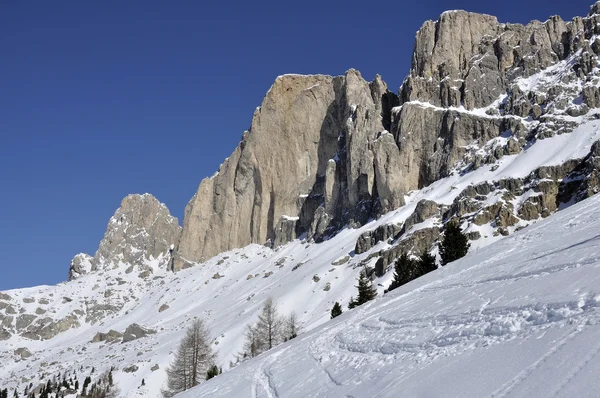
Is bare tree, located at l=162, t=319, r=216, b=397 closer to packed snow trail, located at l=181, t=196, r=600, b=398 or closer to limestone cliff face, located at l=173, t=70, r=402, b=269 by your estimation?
packed snow trail, located at l=181, t=196, r=600, b=398

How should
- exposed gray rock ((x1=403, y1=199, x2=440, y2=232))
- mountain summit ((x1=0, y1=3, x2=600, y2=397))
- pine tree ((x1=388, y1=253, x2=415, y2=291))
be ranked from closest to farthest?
1. mountain summit ((x1=0, y1=3, x2=600, y2=397))
2. pine tree ((x1=388, y1=253, x2=415, y2=291))
3. exposed gray rock ((x1=403, y1=199, x2=440, y2=232))

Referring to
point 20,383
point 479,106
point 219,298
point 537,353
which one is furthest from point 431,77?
point 537,353

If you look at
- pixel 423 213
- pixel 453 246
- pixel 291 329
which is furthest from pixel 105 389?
pixel 423 213

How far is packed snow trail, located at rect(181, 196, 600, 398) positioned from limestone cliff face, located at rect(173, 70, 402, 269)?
120085 millimetres

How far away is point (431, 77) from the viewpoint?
6043 inches

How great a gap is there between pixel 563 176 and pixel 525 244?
81266 mm

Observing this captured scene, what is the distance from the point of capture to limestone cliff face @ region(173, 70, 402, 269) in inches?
5955

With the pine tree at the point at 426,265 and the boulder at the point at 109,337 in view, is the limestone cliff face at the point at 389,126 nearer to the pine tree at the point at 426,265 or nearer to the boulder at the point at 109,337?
the boulder at the point at 109,337

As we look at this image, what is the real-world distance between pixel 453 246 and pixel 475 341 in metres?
32.0

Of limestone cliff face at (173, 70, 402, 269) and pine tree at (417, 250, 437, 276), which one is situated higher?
limestone cliff face at (173, 70, 402, 269)

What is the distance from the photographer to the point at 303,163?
186 m

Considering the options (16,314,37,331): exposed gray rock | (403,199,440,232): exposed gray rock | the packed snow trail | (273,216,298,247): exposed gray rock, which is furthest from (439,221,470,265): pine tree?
(16,314,37,331): exposed gray rock

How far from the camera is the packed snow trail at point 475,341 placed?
949 cm

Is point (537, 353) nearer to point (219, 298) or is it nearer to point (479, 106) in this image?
point (219, 298)
